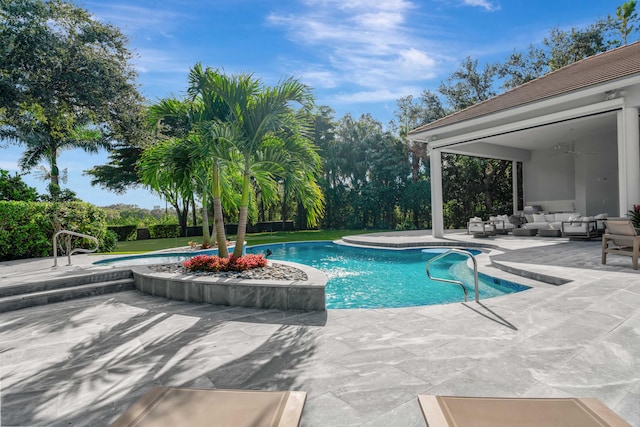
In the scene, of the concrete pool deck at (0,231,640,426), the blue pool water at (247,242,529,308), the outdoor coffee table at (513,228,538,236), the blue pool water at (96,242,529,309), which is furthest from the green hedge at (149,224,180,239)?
the outdoor coffee table at (513,228,538,236)

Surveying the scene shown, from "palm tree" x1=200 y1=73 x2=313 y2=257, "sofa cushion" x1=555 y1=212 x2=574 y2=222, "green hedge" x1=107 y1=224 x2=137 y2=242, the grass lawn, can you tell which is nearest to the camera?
"palm tree" x1=200 y1=73 x2=313 y2=257

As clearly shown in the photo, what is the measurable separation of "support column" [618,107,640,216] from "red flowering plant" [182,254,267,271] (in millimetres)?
8944

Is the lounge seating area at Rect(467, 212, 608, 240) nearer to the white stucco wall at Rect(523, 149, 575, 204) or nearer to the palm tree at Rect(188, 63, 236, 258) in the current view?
the white stucco wall at Rect(523, 149, 575, 204)

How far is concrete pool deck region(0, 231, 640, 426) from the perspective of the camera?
2.37 metres

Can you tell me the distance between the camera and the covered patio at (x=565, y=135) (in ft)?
28.0

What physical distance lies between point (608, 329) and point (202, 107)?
6.90m

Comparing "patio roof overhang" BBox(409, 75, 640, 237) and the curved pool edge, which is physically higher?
"patio roof overhang" BBox(409, 75, 640, 237)

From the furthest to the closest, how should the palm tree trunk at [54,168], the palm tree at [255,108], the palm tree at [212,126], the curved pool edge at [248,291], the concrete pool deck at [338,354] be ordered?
the palm tree trunk at [54,168]
the palm tree at [255,108]
the palm tree at [212,126]
the curved pool edge at [248,291]
the concrete pool deck at [338,354]

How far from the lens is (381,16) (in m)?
9.80

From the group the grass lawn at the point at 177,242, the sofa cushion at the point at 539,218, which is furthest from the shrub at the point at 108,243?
the sofa cushion at the point at 539,218

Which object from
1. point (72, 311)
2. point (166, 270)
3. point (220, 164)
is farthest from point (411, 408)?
point (220, 164)

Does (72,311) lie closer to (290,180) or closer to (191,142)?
(191,142)

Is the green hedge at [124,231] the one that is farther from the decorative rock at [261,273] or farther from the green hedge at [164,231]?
the decorative rock at [261,273]

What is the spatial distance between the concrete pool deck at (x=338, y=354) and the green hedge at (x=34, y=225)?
7.49 m
